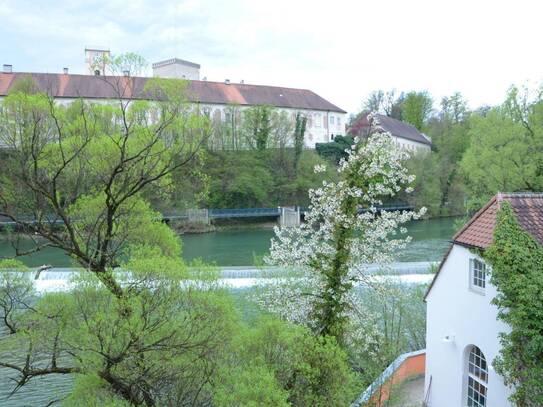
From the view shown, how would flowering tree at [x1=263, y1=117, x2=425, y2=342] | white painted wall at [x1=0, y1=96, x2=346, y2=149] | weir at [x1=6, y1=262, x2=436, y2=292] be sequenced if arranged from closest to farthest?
1. flowering tree at [x1=263, y1=117, x2=425, y2=342]
2. weir at [x1=6, y1=262, x2=436, y2=292]
3. white painted wall at [x1=0, y1=96, x2=346, y2=149]

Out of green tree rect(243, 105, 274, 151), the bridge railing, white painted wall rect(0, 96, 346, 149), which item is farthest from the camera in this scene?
white painted wall rect(0, 96, 346, 149)

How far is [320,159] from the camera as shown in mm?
58406

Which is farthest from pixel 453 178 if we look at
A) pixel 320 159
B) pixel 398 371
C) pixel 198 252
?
pixel 398 371

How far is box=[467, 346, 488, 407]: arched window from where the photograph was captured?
10117 millimetres

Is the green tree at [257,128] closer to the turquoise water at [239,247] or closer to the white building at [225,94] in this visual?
the white building at [225,94]

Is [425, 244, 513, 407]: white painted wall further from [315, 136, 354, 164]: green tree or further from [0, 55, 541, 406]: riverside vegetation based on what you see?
[315, 136, 354, 164]: green tree

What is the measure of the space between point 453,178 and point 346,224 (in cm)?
5687

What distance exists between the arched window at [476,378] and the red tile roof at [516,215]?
2.37m

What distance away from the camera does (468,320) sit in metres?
10.3

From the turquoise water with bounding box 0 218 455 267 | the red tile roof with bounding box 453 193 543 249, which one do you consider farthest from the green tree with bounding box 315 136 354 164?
the red tile roof with bounding box 453 193 543 249

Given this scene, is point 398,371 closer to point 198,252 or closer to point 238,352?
point 238,352

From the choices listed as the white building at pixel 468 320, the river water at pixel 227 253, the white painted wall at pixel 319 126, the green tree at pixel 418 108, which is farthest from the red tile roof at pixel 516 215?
the green tree at pixel 418 108

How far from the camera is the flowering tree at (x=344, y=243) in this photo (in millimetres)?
9297

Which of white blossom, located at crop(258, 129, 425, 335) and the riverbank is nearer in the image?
white blossom, located at crop(258, 129, 425, 335)
